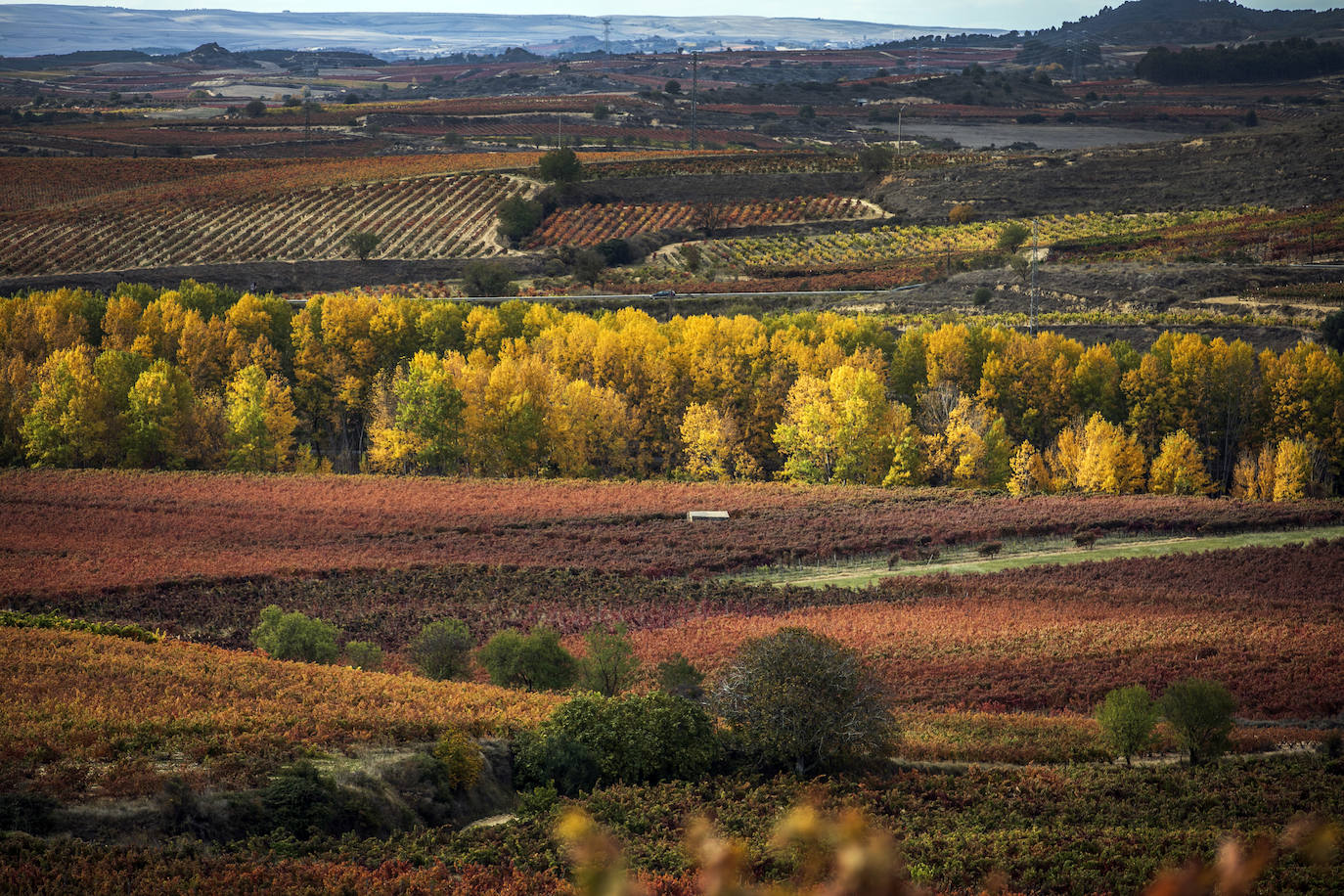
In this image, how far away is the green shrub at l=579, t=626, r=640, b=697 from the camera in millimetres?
34500

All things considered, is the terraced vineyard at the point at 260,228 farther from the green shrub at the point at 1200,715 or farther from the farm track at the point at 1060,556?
the green shrub at the point at 1200,715

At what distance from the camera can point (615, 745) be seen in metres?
24.9

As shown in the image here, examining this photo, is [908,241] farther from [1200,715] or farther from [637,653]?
[1200,715]

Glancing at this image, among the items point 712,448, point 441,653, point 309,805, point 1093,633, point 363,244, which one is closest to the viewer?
point 309,805

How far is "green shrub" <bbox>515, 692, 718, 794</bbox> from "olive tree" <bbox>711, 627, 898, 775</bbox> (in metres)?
1.05

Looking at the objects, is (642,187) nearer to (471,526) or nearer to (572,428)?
(572,428)

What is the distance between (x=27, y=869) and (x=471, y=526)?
44.1m

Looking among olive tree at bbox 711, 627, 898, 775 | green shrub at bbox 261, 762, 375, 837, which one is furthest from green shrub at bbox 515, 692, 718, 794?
green shrub at bbox 261, 762, 375, 837

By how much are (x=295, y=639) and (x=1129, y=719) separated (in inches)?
993

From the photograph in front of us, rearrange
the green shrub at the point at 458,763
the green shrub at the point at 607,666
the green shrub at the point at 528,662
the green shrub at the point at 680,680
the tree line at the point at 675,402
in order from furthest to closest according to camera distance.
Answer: the tree line at the point at 675,402 → the green shrub at the point at 528,662 → the green shrub at the point at 607,666 → the green shrub at the point at 680,680 → the green shrub at the point at 458,763

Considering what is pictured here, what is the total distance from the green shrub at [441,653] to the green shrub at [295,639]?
116 inches

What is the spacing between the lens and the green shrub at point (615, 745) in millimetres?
24266

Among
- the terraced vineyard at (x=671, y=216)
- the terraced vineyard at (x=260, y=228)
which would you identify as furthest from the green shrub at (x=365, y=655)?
the terraced vineyard at (x=671, y=216)

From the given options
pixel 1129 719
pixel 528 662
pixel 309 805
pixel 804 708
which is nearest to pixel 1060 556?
pixel 1129 719
